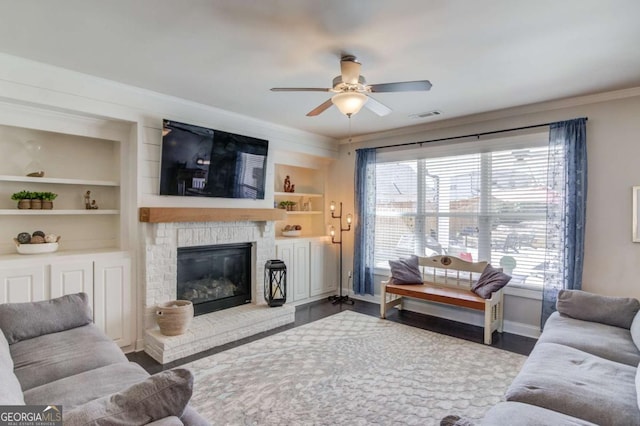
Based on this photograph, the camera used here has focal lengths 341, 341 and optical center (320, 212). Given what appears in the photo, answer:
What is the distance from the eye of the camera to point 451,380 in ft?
9.48

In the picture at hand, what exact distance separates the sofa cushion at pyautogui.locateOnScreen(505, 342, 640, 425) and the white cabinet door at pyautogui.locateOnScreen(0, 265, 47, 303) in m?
3.65

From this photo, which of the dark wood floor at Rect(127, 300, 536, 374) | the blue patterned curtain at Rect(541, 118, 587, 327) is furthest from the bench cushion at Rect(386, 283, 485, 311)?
the blue patterned curtain at Rect(541, 118, 587, 327)

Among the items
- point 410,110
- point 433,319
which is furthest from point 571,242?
point 410,110

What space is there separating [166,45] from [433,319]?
426cm

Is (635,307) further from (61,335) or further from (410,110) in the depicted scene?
(61,335)

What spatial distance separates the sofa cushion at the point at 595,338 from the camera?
2236 millimetres

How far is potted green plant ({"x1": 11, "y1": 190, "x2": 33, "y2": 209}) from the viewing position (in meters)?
3.11

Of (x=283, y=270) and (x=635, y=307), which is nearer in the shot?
(x=635, y=307)

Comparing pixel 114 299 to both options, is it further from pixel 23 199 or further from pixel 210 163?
pixel 210 163

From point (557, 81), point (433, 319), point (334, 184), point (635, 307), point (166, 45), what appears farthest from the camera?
point (334, 184)

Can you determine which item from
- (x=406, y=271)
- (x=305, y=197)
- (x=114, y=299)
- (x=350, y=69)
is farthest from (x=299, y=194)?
(x=350, y=69)

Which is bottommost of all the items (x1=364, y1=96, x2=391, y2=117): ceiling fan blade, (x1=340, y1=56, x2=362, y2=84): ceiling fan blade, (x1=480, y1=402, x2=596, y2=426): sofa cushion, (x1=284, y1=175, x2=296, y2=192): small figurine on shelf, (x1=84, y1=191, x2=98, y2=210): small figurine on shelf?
(x1=480, y1=402, x2=596, y2=426): sofa cushion

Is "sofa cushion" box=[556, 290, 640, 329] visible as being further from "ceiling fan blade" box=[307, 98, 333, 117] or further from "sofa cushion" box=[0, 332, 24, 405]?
"sofa cushion" box=[0, 332, 24, 405]

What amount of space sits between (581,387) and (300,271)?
382 centimetres
